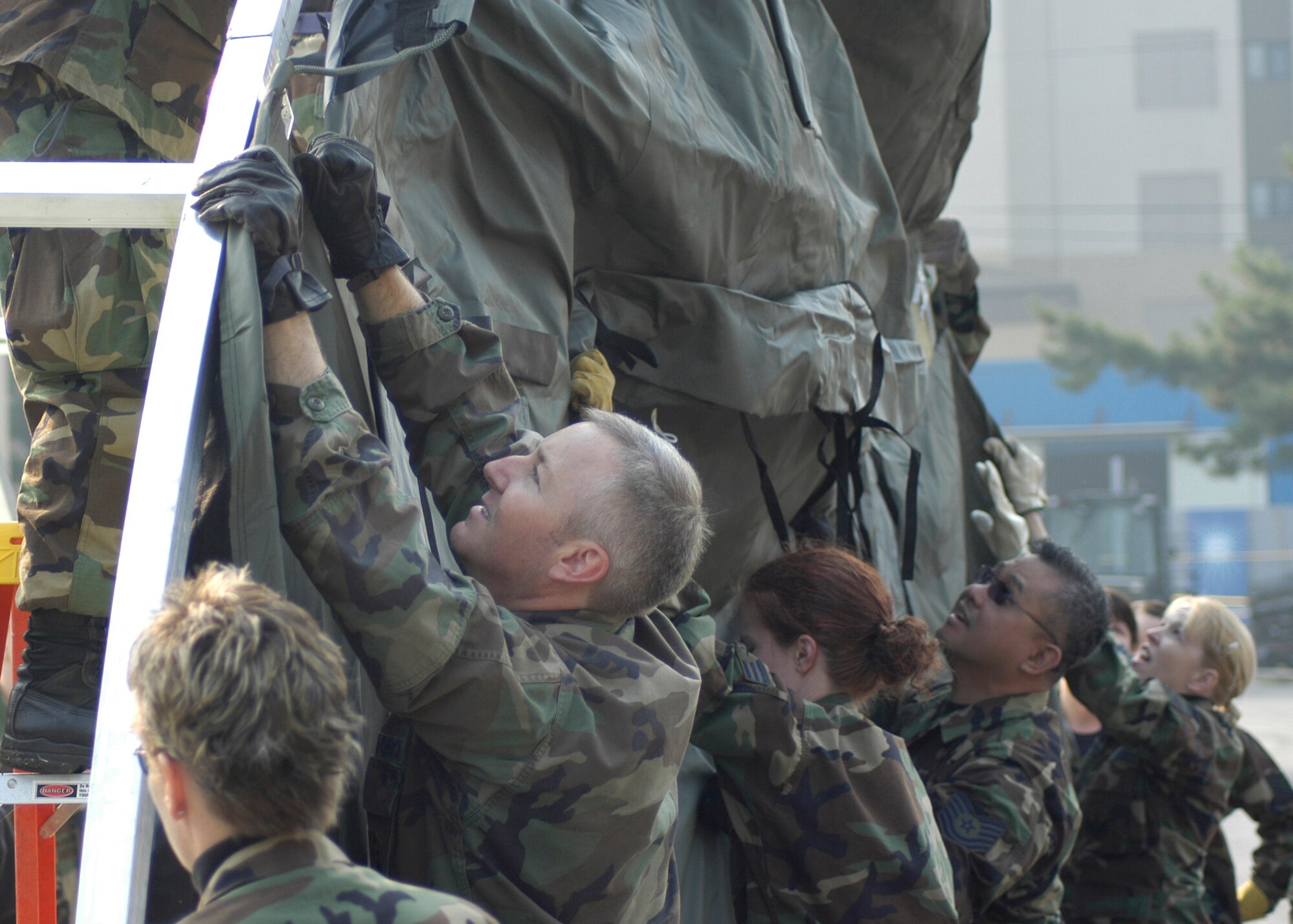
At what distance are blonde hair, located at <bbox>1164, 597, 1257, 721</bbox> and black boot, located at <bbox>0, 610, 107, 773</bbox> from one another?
3436 mm

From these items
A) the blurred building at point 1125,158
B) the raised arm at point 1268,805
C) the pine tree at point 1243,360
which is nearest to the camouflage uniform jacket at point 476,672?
the raised arm at point 1268,805

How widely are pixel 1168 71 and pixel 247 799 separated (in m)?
38.5

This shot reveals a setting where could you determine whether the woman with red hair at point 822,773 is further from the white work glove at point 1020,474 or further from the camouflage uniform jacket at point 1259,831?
the camouflage uniform jacket at point 1259,831

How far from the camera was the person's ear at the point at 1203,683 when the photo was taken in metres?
4.16

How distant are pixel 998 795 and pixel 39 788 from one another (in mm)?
1981

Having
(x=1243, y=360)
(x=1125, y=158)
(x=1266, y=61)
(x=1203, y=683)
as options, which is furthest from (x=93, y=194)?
(x=1266, y=61)

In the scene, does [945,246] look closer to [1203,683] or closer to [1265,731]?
[1203,683]

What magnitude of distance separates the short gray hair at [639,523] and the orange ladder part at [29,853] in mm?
889

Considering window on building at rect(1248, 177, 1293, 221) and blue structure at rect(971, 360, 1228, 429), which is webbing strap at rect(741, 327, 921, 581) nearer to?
blue structure at rect(971, 360, 1228, 429)

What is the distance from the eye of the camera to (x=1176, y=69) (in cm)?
3500

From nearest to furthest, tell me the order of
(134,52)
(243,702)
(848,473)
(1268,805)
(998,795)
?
(243,702) < (134,52) < (998,795) < (848,473) < (1268,805)

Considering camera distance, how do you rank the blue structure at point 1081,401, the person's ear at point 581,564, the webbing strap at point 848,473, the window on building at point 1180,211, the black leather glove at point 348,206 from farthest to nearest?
1. the window on building at point 1180,211
2. the blue structure at point 1081,401
3. the webbing strap at point 848,473
4. the person's ear at point 581,564
5. the black leather glove at point 348,206

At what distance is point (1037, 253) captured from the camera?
34.9 metres

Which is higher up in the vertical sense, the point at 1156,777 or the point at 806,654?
the point at 806,654
